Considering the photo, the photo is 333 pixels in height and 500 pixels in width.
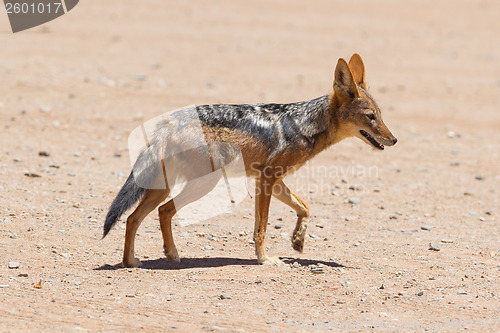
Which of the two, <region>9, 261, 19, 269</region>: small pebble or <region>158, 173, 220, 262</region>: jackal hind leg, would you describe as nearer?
<region>9, 261, 19, 269</region>: small pebble

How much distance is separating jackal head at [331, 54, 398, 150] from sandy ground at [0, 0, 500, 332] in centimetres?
136

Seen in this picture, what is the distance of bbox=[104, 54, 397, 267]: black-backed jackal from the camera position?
7383mm

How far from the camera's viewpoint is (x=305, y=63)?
2002 cm

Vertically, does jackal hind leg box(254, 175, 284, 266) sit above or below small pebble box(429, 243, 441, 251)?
above

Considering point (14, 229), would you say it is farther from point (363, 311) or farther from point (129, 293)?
point (363, 311)

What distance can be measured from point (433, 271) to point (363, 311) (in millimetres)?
1524

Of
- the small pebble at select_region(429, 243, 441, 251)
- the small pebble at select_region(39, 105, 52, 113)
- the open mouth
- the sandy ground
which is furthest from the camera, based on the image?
the small pebble at select_region(39, 105, 52, 113)

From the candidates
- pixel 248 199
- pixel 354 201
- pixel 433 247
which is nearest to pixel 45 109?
pixel 248 199

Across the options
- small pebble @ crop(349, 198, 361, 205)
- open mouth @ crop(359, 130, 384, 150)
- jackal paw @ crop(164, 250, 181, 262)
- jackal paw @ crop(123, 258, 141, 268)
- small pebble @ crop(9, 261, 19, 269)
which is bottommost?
small pebble @ crop(349, 198, 361, 205)

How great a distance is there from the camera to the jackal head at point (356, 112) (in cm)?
795

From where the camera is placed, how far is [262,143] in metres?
7.80

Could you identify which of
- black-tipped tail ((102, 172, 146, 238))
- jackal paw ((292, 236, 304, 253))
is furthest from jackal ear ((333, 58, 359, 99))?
black-tipped tail ((102, 172, 146, 238))

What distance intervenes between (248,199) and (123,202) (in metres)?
3.16

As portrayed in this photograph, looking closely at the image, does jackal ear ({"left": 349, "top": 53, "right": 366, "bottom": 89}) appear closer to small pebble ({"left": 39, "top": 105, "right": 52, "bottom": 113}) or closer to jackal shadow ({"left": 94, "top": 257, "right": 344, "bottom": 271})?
jackal shadow ({"left": 94, "top": 257, "right": 344, "bottom": 271})
